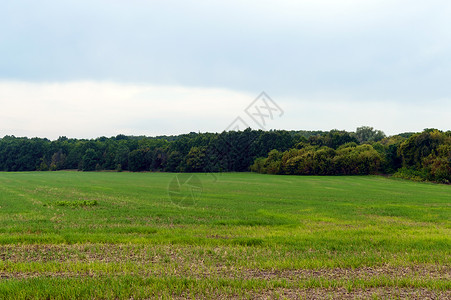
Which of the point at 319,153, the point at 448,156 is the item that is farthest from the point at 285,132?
the point at 448,156

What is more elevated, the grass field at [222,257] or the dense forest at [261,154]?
the dense forest at [261,154]

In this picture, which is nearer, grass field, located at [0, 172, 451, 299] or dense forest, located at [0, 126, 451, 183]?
grass field, located at [0, 172, 451, 299]

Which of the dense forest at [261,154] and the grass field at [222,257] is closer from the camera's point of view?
the grass field at [222,257]

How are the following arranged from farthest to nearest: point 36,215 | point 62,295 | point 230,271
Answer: point 36,215 < point 230,271 < point 62,295

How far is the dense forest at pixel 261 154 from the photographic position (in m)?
82.6

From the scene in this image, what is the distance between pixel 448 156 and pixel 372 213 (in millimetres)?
64269

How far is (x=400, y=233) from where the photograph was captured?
15.1m

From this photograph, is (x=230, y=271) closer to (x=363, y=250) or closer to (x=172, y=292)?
(x=172, y=292)

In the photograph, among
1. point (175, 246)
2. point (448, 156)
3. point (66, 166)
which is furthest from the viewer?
point (66, 166)

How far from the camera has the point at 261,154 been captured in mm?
130375

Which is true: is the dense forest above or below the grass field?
above

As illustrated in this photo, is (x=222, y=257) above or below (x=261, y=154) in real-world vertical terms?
below

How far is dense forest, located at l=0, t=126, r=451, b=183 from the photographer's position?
8262 cm

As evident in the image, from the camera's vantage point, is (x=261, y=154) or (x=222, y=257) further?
(x=261, y=154)
